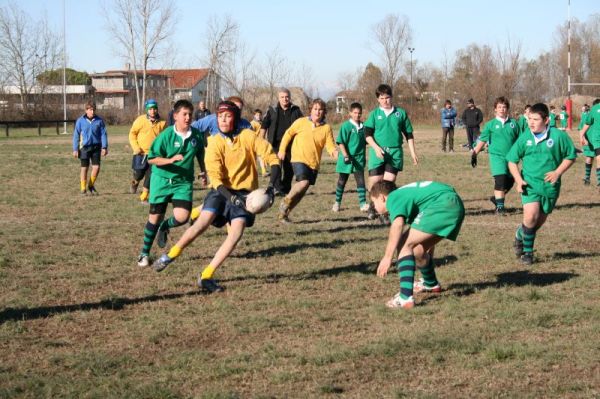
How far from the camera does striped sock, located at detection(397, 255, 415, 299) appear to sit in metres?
7.39

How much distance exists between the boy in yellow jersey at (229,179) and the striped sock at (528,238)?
3082mm

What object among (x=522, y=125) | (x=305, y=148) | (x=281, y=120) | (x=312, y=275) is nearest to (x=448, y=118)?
(x=281, y=120)

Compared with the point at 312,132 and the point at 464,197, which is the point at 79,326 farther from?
the point at 464,197

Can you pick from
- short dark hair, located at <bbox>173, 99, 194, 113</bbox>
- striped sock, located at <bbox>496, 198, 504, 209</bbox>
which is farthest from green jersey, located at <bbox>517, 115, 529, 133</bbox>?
short dark hair, located at <bbox>173, 99, 194, 113</bbox>

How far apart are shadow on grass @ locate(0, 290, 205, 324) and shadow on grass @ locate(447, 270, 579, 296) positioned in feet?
8.32

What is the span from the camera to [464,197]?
16.7 m

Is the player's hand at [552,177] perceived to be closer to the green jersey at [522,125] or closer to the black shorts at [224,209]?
the black shorts at [224,209]

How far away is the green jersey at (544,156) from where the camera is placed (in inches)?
374

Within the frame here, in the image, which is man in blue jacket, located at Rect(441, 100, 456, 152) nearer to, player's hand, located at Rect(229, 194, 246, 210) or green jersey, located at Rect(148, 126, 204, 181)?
green jersey, located at Rect(148, 126, 204, 181)

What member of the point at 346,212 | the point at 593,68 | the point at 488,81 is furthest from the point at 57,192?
the point at 593,68

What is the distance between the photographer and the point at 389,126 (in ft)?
41.9

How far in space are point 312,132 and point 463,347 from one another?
23.6 ft

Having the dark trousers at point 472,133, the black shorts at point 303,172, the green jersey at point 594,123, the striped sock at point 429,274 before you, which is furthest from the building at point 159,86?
the striped sock at point 429,274

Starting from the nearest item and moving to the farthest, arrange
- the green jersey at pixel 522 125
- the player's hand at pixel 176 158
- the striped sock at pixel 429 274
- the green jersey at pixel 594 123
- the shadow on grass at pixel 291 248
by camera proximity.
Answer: the striped sock at pixel 429 274 < the player's hand at pixel 176 158 < the shadow on grass at pixel 291 248 < the green jersey at pixel 522 125 < the green jersey at pixel 594 123
